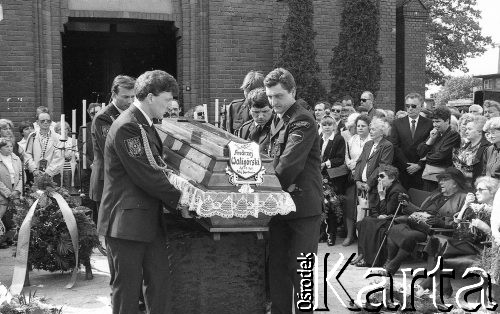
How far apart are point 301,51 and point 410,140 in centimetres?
413

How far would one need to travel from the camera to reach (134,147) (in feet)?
13.9

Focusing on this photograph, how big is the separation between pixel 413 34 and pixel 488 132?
854 centimetres

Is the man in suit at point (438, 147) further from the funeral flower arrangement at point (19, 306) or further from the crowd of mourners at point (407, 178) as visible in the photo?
the funeral flower arrangement at point (19, 306)

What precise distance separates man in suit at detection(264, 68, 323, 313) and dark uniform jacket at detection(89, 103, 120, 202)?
1409 mm

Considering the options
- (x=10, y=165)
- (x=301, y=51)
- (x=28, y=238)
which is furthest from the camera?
(x=301, y=51)

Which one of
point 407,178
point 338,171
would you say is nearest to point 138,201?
point 407,178

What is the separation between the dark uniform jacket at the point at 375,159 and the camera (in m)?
8.21

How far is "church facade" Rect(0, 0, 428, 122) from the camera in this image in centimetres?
1166

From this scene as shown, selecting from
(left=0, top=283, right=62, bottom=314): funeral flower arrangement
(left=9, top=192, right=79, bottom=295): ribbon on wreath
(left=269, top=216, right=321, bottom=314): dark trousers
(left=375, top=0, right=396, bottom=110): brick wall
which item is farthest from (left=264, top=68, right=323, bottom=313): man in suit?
(left=375, top=0, right=396, bottom=110): brick wall

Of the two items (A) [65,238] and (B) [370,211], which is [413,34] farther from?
(A) [65,238]

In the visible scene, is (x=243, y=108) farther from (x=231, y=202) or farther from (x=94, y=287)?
(x=231, y=202)

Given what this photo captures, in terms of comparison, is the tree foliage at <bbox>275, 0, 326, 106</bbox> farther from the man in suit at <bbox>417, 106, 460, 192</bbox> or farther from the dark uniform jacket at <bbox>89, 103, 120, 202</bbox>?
the dark uniform jacket at <bbox>89, 103, 120, 202</bbox>

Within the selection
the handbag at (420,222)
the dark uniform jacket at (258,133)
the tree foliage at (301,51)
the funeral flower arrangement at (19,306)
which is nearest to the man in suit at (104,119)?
the dark uniform jacket at (258,133)

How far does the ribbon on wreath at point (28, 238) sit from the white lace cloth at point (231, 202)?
264 cm
